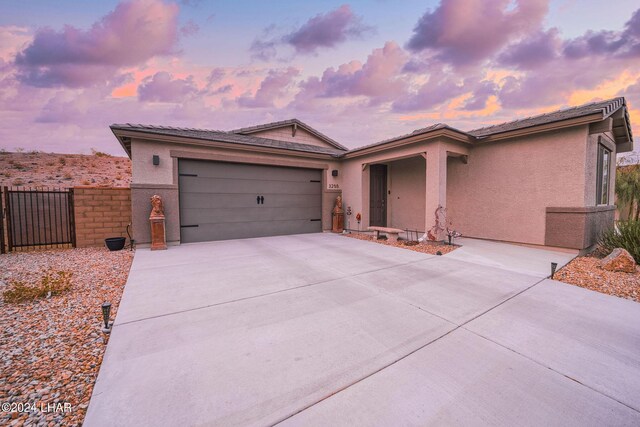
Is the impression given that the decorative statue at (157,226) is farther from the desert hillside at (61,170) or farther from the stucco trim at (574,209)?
the desert hillside at (61,170)

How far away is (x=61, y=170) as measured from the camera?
67.9 ft

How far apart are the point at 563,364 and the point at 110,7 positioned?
10.8 meters

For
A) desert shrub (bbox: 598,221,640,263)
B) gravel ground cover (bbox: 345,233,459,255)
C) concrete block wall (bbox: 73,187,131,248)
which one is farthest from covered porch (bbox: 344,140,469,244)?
concrete block wall (bbox: 73,187,131,248)

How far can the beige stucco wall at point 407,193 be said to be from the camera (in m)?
8.98

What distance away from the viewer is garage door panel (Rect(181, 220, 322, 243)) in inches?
289

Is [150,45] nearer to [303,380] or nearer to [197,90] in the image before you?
[197,90]

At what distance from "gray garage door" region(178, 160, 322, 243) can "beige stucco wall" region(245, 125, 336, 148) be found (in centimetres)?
371

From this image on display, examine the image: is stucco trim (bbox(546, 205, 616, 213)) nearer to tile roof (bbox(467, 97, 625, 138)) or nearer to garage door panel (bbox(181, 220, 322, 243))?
tile roof (bbox(467, 97, 625, 138))

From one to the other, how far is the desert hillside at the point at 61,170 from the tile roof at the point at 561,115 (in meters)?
23.7

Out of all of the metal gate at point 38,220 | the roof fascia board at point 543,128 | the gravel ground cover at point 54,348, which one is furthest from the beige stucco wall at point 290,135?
the gravel ground cover at point 54,348

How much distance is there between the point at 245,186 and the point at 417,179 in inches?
239

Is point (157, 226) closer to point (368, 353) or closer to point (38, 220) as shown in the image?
point (38, 220)

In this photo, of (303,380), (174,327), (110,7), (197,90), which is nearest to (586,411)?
(303,380)

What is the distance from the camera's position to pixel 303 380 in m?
1.75
